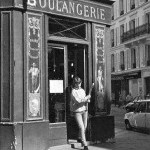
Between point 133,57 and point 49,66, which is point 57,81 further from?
point 133,57

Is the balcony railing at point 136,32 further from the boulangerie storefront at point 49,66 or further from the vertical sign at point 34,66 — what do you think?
the vertical sign at point 34,66

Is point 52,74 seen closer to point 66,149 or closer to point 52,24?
point 52,24

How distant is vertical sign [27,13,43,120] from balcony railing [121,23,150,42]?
29.7 m

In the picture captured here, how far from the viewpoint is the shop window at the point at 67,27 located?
1027cm

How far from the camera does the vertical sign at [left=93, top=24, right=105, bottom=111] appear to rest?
36.5ft

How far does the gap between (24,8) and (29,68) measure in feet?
4.92

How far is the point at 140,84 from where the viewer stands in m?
39.5

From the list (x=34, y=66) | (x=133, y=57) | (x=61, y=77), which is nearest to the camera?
(x=34, y=66)

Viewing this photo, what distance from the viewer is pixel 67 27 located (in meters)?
10.7

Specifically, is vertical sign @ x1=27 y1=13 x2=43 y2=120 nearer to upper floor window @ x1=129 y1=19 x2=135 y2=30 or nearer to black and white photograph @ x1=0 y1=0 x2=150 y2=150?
black and white photograph @ x1=0 y1=0 x2=150 y2=150

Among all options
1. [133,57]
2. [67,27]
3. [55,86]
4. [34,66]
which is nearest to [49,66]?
[55,86]

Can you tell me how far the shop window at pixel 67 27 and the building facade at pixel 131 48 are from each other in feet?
84.6

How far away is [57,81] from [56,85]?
0.12m

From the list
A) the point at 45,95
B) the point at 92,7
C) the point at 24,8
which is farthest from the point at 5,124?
the point at 92,7
